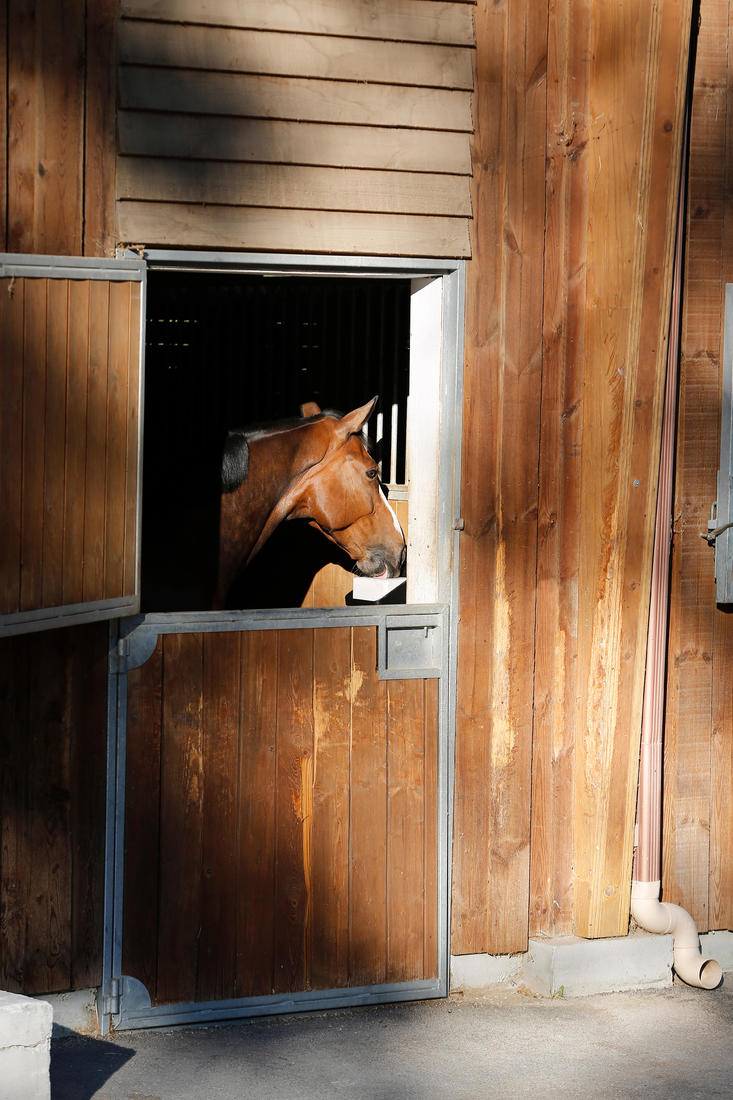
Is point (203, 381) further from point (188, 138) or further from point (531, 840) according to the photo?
point (531, 840)

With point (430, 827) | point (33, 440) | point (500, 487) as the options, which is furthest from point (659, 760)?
point (33, 440)

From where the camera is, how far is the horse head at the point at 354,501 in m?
4.88

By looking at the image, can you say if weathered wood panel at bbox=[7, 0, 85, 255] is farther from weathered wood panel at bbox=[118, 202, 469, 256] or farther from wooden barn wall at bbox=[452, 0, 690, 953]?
wooden barn wall at bbox=[452, 0, 690, 953]

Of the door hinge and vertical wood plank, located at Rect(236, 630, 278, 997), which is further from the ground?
vertical wood plank, located at Rect(236, 630, 278, 997)

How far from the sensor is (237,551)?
4848 millimetres

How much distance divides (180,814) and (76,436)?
1211 millimetres

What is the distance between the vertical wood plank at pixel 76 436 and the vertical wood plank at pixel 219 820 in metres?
0.54

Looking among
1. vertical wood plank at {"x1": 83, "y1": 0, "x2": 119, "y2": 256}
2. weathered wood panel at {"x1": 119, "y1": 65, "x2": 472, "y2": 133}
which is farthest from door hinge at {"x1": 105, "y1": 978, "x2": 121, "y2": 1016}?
weathered wood panel at {"x1": 119, "y1": 65, "x2": 472, "y2": 133}

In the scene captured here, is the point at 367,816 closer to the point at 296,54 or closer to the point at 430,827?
the point at 430,827

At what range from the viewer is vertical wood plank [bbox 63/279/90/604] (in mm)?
3656

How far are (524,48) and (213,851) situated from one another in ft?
8.99

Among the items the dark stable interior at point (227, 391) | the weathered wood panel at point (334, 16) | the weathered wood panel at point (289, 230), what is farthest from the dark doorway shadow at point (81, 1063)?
the weathered wood panel at point (334, 16)

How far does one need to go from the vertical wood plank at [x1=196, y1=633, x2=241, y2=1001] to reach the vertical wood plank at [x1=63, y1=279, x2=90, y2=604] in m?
0.54

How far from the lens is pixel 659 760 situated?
4.54 meters
